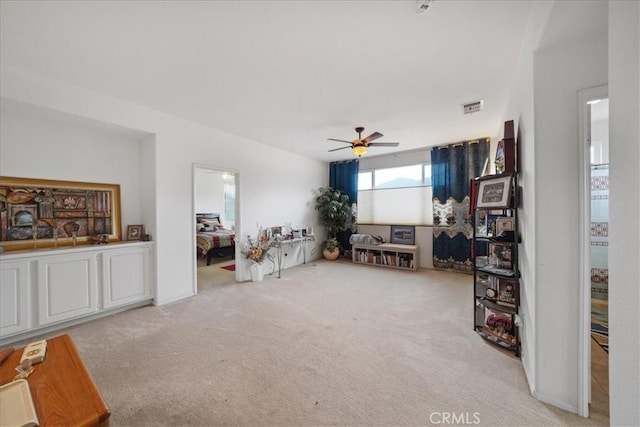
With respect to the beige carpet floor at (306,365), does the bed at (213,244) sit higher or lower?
higher

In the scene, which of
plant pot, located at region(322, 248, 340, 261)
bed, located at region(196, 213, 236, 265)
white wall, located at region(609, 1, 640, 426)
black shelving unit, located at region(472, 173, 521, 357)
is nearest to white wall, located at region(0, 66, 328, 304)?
plant pot, located at region(322, 248, 340, 261)

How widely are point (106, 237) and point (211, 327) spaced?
6.11 ft

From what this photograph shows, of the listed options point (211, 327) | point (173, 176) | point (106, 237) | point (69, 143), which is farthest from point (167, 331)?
point (69, 143)

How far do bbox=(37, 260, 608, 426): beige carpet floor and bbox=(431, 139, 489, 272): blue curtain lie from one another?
5.40ft

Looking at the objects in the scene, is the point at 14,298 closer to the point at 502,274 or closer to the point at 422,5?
the point at 422,5

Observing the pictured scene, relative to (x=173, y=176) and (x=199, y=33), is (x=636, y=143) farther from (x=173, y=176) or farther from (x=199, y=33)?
(x=173, y=176)

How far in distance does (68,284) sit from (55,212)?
91 cm

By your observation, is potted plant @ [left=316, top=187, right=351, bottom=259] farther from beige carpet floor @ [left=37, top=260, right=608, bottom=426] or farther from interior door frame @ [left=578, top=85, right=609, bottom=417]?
interior door frame @ [left=578, top=85, right=609, bottom=417]

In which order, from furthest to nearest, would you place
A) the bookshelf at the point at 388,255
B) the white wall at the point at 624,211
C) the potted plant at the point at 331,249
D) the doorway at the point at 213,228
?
the potted plant at the point at 331,249, the bookshelf at the point at 388,255, the doorway at the point at 213,228, the white wall at the point at 624,211

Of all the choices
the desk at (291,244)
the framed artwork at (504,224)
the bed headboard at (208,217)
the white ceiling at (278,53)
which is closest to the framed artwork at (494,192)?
the framed artwork at (504,224)

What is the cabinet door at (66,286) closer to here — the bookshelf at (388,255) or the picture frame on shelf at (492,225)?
the picture frame on shelf at (492,225)

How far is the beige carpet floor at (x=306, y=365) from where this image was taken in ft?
5.03

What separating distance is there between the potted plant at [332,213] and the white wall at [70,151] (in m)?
3.64

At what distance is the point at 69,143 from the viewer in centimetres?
295
